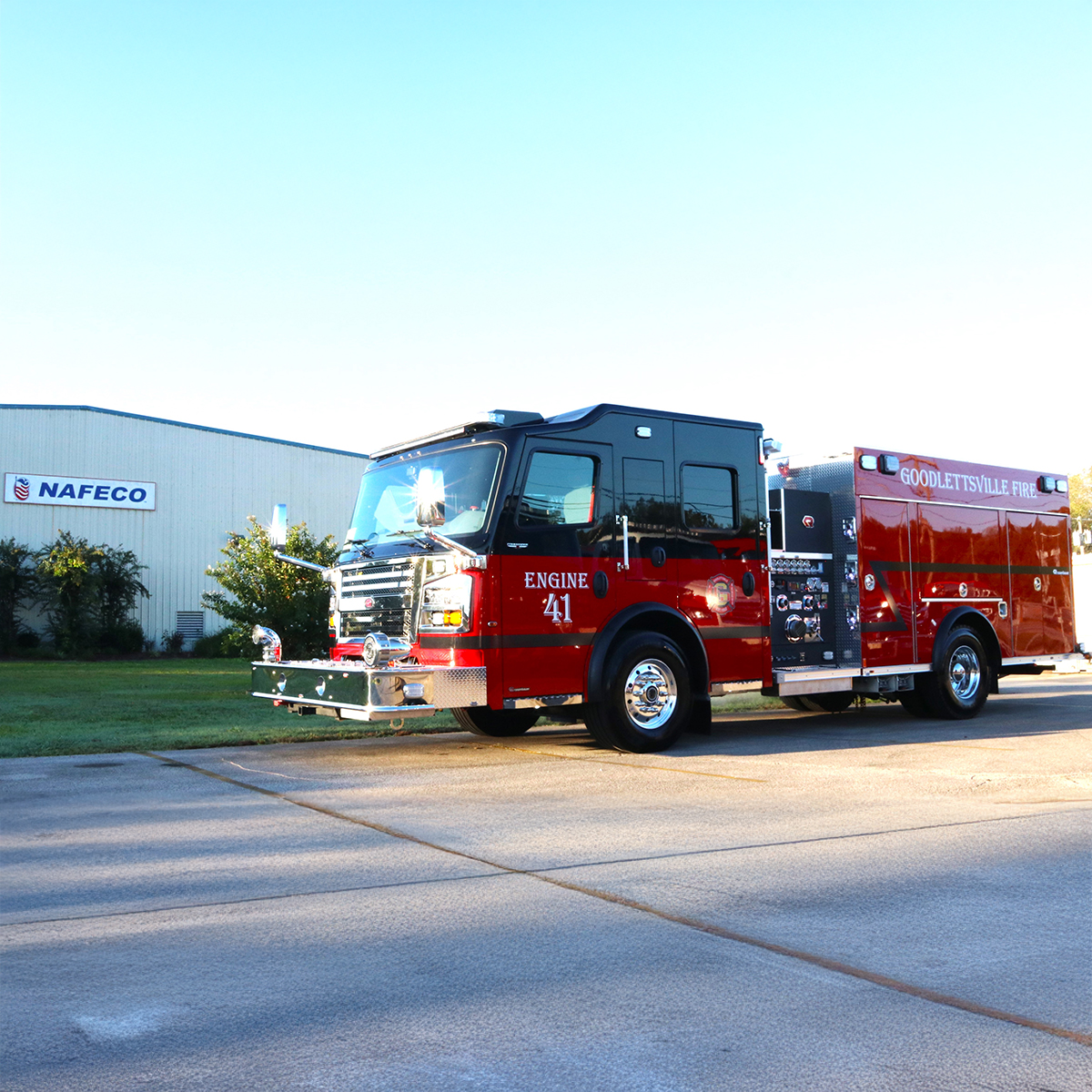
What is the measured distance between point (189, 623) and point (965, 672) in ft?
101

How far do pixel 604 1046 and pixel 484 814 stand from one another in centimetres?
385

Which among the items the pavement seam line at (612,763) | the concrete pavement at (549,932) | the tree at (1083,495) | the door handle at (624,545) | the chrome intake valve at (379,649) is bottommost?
the concrete pavement at (549,932)

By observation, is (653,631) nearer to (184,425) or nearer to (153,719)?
(153,719)

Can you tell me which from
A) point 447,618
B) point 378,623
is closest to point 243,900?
point 447,618

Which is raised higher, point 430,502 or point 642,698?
point 430,502

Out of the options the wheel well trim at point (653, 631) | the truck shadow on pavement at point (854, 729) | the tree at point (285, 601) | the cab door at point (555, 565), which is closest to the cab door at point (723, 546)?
the wheel well trim at point (653, 631)

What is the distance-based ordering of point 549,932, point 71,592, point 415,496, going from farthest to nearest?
point 71,592 → point 415,496 → point 549,932

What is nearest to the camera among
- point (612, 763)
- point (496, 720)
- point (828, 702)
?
point (612, 763)

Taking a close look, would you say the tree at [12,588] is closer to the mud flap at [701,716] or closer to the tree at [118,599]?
the tree at [118,599]

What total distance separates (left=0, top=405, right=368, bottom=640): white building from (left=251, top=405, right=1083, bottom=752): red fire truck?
2566cm

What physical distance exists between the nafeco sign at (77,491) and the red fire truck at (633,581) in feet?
95.4

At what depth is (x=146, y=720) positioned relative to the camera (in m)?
13.1

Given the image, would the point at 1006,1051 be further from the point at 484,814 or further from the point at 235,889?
the point at 484,814

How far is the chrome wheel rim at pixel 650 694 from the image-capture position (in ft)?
32.6
